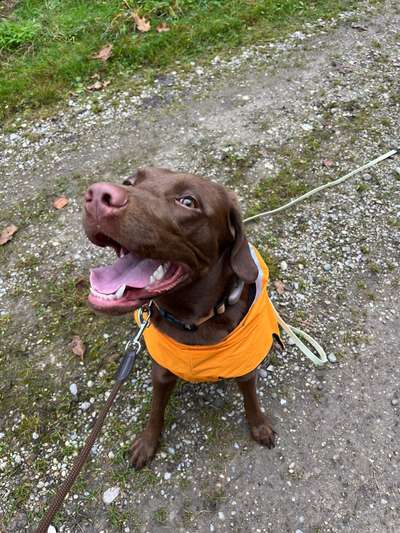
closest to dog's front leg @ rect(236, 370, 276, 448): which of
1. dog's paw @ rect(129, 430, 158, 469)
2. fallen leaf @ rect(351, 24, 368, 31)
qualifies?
dog's paw @ rect(129, 430, 158, 469)

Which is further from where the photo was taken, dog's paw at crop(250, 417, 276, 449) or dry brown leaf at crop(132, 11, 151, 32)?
dry brown leaf at crop(132, 11, 151, 32)

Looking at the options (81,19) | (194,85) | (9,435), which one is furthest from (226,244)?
(81,19)

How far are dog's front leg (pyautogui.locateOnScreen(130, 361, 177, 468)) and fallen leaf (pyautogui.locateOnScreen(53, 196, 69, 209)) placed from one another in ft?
6.70

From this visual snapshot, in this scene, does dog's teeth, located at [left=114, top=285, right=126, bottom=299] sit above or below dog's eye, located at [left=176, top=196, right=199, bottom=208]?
below

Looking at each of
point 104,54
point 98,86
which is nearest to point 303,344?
point 98,86

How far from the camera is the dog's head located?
184 cm

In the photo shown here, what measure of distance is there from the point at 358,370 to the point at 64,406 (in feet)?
6.31

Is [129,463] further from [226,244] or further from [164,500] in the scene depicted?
[226,244]

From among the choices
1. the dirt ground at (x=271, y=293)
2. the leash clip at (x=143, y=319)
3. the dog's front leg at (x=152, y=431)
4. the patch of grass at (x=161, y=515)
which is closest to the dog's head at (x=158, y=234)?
the leash clip at (x=143, y=319)

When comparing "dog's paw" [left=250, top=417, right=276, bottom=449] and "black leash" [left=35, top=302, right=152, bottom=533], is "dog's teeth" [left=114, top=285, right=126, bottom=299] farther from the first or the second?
"dog's paw" [left=250, top=417, right=276, bottom=449]

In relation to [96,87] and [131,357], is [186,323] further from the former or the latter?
[96,87]

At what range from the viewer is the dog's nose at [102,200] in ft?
5.89

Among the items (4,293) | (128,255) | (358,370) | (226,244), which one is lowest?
(358,370)

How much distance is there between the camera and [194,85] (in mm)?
5309
